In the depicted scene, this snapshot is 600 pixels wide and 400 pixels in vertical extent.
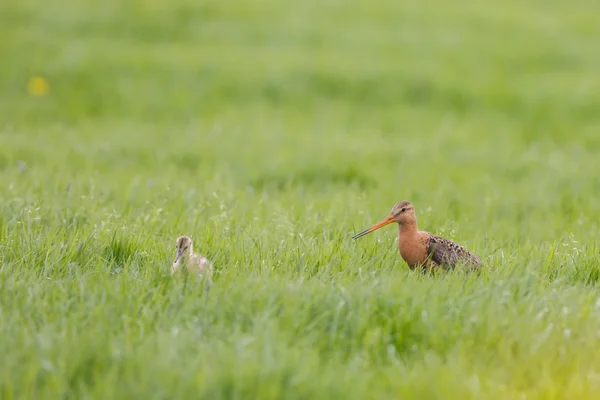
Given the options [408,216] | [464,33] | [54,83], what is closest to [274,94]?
[54,83]

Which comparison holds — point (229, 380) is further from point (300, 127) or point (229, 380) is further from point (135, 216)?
point (300, 127)

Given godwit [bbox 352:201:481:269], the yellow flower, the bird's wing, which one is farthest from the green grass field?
the bird's wing

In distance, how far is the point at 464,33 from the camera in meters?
20.6

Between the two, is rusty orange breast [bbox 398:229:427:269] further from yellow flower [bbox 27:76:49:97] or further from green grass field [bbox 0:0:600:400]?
yellow flower [bbox 27:76:49:97]

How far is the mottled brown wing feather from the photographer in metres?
5.75

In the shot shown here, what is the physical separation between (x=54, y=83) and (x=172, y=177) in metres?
7.61

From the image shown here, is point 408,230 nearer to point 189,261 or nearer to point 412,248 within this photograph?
point 412,248

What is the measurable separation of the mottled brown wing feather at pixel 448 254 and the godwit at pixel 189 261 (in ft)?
5.74

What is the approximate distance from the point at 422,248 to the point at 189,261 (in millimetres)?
1797

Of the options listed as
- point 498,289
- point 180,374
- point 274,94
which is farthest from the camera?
point 274,94

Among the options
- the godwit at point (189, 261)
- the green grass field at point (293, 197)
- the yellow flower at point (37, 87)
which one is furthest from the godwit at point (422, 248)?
the yellow flower at point (37, 87)

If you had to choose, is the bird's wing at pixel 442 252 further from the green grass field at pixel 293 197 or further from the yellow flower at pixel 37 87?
the yellow flower at pixel 37 87

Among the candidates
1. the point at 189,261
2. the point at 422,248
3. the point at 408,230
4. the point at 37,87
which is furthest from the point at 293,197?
the point at 37,87

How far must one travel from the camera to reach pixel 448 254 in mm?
5828
